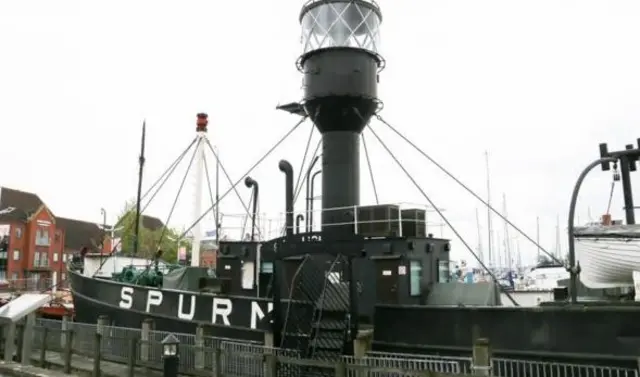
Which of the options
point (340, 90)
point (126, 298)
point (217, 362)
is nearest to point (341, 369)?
point (217, 362)

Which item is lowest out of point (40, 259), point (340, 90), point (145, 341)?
point (145, 341)

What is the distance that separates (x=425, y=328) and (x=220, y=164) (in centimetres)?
1197

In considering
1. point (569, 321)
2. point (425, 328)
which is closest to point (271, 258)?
point (425, 328)

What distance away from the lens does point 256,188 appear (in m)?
16.2

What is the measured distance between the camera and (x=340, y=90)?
45.0 ft

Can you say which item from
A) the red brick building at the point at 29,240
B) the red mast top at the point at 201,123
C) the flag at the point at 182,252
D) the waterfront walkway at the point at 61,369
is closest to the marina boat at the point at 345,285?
the waterfront walkway at the point at 61,369

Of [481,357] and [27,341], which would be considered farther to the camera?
[27,341]

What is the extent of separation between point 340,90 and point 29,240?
56065mm

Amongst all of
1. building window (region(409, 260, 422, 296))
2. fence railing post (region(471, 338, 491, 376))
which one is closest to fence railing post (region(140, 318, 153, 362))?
building window (region(409, 260, 422, 296))

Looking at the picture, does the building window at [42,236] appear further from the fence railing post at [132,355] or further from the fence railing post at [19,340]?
the fence railing post at [132,355]

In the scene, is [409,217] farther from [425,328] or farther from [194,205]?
[194,205]

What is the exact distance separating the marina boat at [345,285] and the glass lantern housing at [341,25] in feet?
0.10

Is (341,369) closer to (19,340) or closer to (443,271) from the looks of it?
(443,271)

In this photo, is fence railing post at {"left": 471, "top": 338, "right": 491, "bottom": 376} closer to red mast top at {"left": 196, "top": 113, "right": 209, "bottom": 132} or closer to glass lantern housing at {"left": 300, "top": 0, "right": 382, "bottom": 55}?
glass lantern housing at {"left": 300, "top": 0, "right": 382, "bottom": 55}
